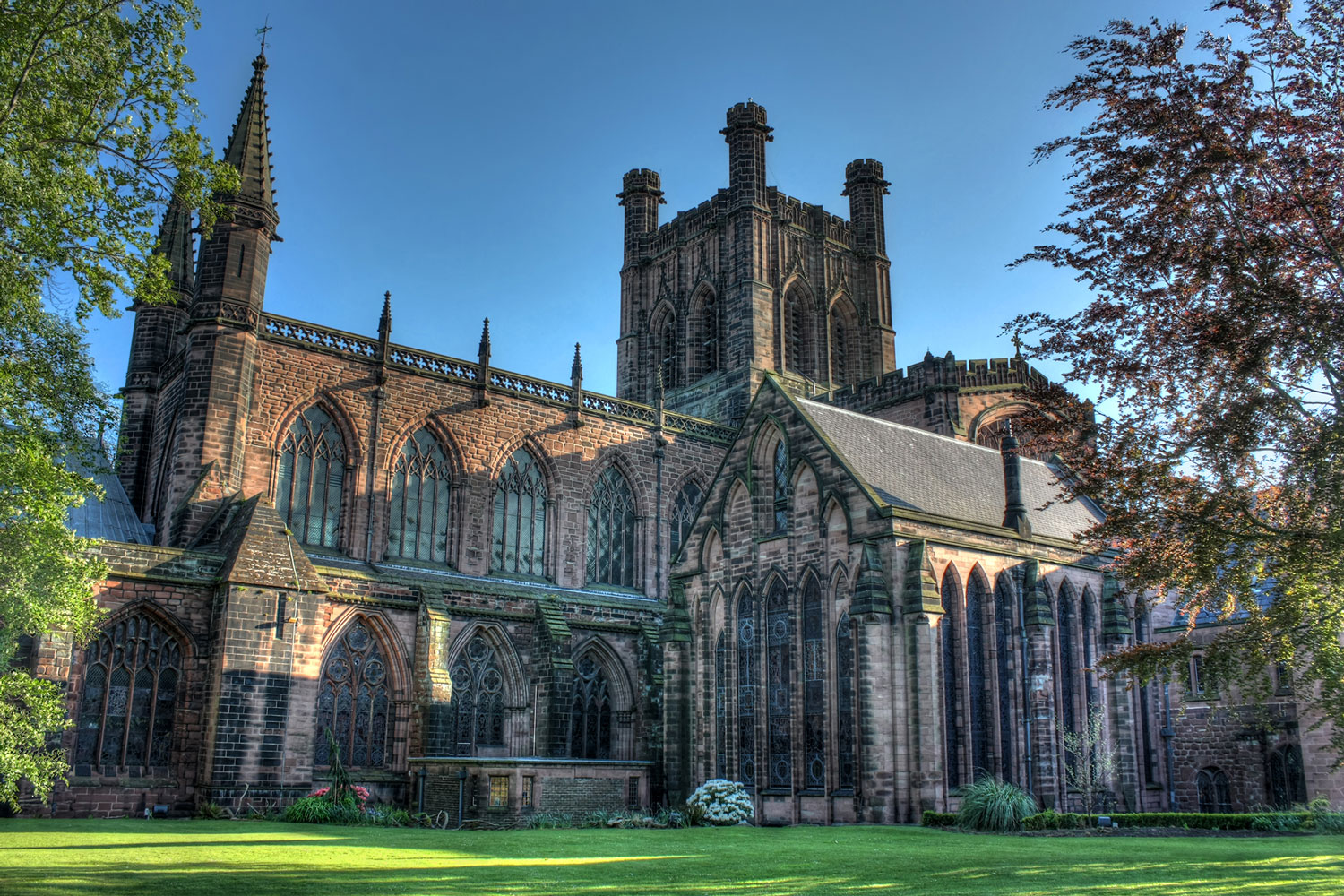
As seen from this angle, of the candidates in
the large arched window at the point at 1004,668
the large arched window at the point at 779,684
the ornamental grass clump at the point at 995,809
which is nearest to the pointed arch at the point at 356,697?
the large arched window at the point at 779,684

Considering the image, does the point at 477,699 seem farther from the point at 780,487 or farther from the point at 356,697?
the point at 780,487

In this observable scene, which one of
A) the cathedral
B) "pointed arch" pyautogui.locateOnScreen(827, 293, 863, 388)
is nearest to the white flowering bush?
the cathedral

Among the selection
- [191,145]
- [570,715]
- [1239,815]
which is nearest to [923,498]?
[1239,815]

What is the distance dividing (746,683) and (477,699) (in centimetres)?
817

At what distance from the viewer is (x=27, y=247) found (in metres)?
13.7

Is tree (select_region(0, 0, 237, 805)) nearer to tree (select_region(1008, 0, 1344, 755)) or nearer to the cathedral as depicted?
the cathedral

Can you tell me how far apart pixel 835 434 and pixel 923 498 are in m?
2.60

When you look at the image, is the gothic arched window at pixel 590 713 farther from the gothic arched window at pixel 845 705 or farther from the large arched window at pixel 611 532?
the gothic arched window at pixel 845 705

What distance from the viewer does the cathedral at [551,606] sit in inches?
975

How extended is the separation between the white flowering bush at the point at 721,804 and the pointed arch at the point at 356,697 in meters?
8.40

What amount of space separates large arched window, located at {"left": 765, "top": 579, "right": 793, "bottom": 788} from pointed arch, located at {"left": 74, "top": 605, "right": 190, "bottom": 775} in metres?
13.4

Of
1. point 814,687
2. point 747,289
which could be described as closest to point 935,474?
point 814,687

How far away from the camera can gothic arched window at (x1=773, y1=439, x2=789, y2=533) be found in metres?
27.7

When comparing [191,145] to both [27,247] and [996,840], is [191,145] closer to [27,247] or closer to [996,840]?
[27,247]
